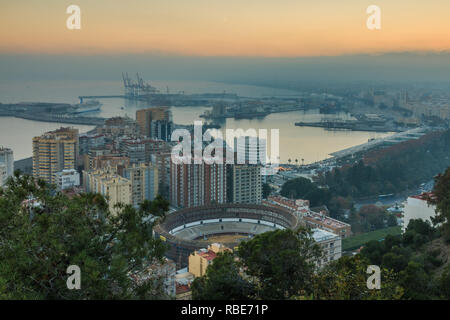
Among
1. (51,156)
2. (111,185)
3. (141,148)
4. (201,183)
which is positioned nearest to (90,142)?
(141,148)

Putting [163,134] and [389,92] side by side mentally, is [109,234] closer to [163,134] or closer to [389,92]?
[163,134]

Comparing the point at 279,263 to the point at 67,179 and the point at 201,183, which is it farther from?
the point at 67,179

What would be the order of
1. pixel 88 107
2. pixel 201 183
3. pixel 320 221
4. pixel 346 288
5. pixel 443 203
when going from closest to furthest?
pixel 346 288, pixel 443 203, pixel 320 221, pixel 201 183, pixel 88 107

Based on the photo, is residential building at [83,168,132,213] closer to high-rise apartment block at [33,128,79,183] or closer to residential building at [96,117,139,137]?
high-rise apartment block at [33,128,79,183]

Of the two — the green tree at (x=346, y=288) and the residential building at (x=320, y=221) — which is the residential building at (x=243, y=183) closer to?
the residential building at (x=320, y=221)

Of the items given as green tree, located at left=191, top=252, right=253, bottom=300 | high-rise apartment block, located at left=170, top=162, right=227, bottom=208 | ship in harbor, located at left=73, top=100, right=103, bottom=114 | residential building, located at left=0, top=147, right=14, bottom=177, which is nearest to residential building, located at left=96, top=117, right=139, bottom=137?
residential building, located at left=0, top=147, right=14, bottom=177

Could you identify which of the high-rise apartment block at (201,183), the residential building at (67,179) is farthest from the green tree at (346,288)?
the residential building at (67,179)
